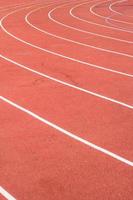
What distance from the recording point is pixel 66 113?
700 centimetres

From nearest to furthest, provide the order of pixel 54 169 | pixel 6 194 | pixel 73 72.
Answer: pixel 6 194 → pixel 54 169 → pixel 73 72

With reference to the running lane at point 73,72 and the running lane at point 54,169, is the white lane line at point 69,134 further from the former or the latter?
the running lane at point 73,72

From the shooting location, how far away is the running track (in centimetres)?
498

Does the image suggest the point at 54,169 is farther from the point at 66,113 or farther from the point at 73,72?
the point at 73,72

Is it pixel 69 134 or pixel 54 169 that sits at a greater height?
pixel 54 169

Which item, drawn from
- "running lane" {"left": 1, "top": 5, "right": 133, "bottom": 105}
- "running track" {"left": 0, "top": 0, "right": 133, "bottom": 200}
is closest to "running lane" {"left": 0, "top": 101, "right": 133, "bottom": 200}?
"running track" {"left": 0, "top": 0, "right": 133, "bottom": 200}

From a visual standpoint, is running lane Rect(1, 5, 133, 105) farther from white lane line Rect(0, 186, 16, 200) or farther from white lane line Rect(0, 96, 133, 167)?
white lane line Rect(0, 186, 16, 200)

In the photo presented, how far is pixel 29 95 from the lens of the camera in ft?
25.6

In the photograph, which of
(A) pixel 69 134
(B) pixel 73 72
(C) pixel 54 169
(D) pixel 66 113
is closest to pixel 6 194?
(C) pixel 54 169

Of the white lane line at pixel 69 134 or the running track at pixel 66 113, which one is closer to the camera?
the running track at pixel 66 113

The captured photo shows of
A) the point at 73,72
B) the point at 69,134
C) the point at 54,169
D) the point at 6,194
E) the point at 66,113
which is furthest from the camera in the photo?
the point at 73,72

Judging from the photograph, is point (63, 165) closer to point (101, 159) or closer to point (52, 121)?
point (101, 159)

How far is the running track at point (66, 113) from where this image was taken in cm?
498

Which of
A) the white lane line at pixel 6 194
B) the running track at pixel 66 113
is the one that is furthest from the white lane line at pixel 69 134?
the white lane line at pixel 6 194
